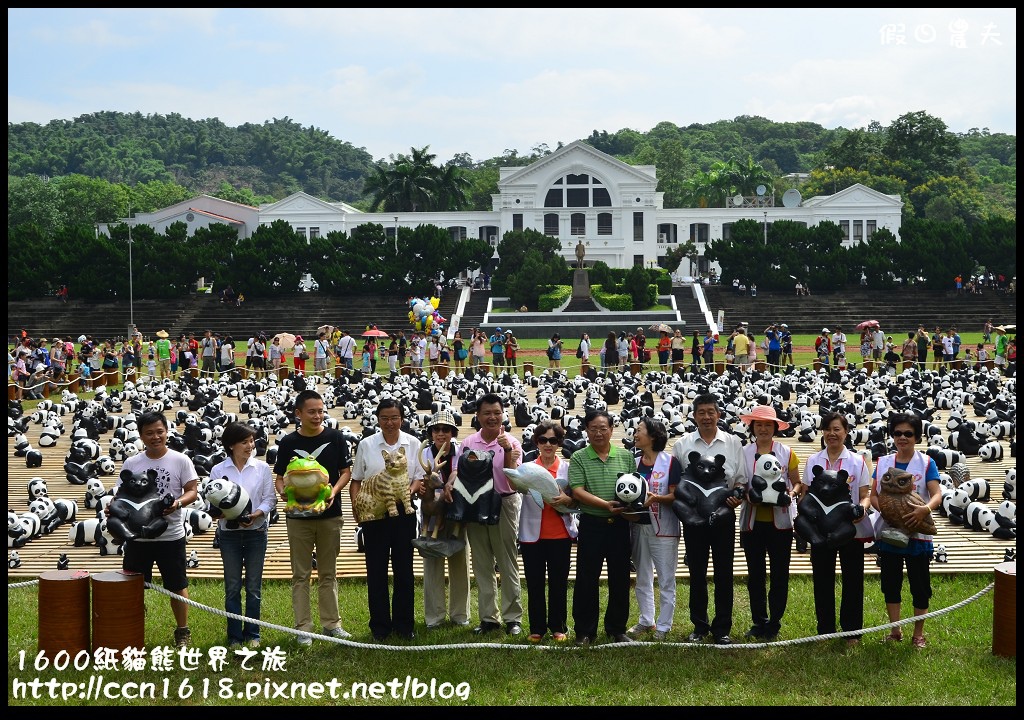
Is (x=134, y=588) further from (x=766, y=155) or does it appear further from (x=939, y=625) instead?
Result: (x=766, y=155)

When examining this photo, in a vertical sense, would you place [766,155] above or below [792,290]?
above

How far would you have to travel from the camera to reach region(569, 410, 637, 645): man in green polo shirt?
8961 millimetres

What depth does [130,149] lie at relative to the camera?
16912 cm

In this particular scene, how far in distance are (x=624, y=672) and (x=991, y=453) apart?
10.7m

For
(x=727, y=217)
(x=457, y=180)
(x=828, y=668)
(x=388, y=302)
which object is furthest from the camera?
(x=457, y=180)

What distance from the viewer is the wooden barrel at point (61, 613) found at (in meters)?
8.38

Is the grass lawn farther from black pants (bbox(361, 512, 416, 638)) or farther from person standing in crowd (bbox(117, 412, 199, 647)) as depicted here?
person standing in crowd (bbox(117, 412, 199, 647))

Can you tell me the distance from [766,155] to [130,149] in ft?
303

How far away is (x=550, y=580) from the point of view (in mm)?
9164

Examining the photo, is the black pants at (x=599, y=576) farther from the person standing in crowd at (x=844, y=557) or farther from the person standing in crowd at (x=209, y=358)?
the person standing in crowd at (x=209, y=358)

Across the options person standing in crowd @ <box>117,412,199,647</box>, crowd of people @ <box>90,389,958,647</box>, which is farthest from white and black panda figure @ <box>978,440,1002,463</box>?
person standing in crowd @ <box>117,412,199,647</box>

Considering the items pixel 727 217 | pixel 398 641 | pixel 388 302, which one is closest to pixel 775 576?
pixel 398 641

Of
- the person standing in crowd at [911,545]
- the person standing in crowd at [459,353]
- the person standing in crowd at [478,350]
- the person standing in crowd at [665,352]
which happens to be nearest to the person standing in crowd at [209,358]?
the person standing in crowd at [459,353]

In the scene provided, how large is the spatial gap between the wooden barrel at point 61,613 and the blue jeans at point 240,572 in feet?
3.48
